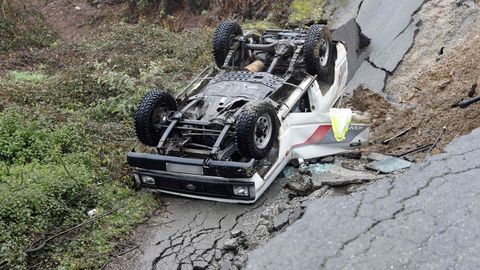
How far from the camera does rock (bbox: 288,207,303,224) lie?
5579 millimetres

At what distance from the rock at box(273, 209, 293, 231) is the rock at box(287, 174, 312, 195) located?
2.33ft

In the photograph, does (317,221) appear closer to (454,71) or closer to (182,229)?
(182,229)

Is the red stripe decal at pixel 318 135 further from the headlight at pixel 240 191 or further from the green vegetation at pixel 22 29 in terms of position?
the green vegetation at pixel 22 29

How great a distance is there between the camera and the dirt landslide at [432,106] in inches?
283

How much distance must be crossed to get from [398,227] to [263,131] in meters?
2.16

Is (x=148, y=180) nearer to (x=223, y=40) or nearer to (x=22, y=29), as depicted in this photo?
(x=223, y=40)

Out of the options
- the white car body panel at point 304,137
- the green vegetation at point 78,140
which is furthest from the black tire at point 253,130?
the green vegetation at point 78,140

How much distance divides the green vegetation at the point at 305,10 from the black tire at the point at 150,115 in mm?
5903

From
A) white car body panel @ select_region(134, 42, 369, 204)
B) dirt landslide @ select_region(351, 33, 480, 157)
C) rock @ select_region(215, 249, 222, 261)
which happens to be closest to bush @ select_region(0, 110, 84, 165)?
white car body panel @ select_region(134, 42, 369, 204)

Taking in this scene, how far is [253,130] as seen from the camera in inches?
247

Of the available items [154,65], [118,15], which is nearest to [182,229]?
[154,65]

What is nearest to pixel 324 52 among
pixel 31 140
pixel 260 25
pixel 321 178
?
pixel 321 178

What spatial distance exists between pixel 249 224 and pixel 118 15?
11821 millimetres

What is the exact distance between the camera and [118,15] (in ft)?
54.1
